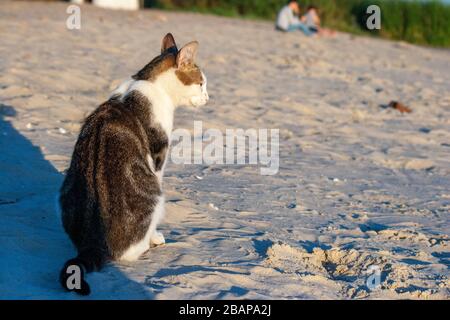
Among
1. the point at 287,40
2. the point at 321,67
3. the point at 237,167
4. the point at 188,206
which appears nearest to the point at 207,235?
the point at 188,206

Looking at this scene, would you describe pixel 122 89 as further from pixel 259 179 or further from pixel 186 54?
pixel 259 179

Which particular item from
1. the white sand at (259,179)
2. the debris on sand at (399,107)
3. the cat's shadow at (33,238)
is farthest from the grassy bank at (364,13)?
the cat's shadow at (33,238)

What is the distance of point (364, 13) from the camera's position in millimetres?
25719

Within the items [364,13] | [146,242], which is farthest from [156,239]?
[364,13]

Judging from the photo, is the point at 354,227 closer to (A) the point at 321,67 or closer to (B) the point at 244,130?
(B) the point at 244,130

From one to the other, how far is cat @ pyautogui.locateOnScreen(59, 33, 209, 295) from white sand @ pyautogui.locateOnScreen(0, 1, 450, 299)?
0.16 metres

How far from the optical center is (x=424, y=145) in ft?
31.1

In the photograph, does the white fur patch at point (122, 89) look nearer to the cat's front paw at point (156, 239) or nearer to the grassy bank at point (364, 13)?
the cat's front paw at point (156, 239)

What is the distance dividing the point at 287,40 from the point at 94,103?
9031mm

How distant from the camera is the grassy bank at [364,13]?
969 inches

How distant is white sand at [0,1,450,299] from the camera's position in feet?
15.8

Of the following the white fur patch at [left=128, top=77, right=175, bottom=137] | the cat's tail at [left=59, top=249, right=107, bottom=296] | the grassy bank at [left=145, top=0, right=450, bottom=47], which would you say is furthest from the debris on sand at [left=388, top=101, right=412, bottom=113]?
the grassy bank at [left=145, top=0, right=450, bottom=47]

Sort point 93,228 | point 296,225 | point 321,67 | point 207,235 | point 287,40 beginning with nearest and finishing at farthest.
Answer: point 93,228 → point 207,235 → point 296,225 → point 321,67 → point 287,40
